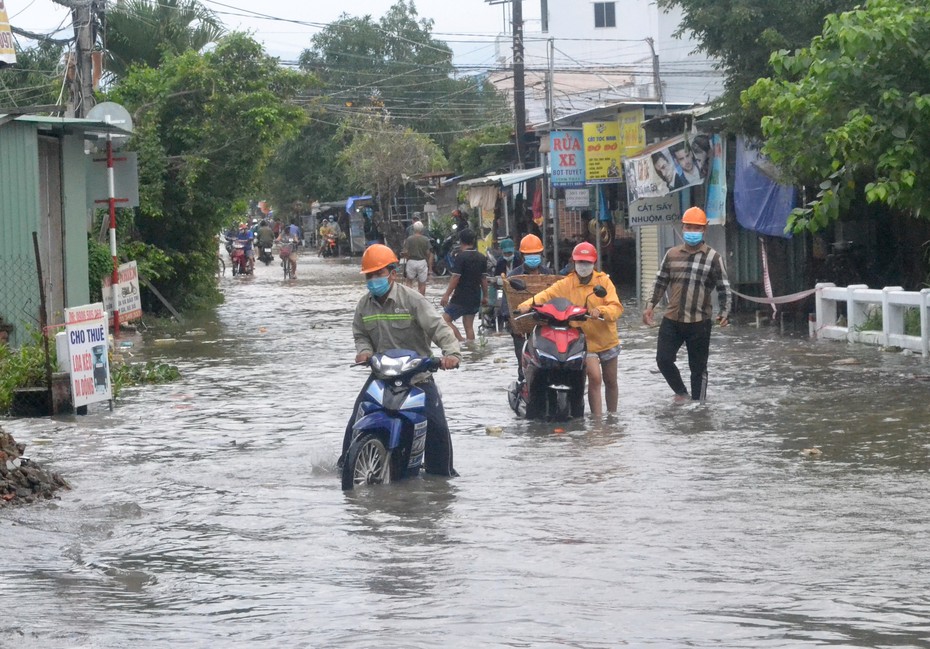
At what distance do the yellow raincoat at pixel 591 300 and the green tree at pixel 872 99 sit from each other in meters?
3.16

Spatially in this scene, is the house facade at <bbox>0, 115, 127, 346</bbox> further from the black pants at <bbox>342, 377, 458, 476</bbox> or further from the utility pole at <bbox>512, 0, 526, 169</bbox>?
the utility pole at <bbox>512, 0, 526, 169</bbox>

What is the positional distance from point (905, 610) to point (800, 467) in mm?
3741

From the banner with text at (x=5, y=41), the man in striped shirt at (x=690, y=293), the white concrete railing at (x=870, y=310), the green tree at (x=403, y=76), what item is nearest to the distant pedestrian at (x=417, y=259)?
the white concrete railing at (x=870, y=310)

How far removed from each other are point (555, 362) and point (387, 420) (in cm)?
285

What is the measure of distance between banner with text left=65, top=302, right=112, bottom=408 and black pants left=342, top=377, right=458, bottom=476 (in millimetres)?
4380

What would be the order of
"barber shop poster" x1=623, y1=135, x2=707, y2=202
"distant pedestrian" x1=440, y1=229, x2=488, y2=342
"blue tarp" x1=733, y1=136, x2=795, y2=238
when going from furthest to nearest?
1. "barber shop poster" x1=623, y1=135, x2=707, y2=202
2. "blue tarp" x1=733, y1=136, x2=795, y2=238
3. "distant pedestrian" x1=440, y1=229, x2=488, y2=342

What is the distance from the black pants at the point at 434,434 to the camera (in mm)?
8719

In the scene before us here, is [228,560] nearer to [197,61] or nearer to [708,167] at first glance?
[708,167]

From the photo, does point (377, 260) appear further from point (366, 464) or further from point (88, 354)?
point (88, 354)

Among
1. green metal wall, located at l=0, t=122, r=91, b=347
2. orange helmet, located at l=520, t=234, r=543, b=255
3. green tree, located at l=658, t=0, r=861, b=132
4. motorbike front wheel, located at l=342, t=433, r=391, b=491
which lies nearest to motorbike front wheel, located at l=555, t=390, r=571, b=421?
orange helmet, located at l=520, t=234, r=543, b=255

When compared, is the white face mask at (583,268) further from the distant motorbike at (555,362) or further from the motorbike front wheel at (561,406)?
the motorbike front wheel at (561,406)

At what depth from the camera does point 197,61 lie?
962 inches

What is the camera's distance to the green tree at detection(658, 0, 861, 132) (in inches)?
766

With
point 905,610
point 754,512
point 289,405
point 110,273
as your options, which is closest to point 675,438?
point 754,512
